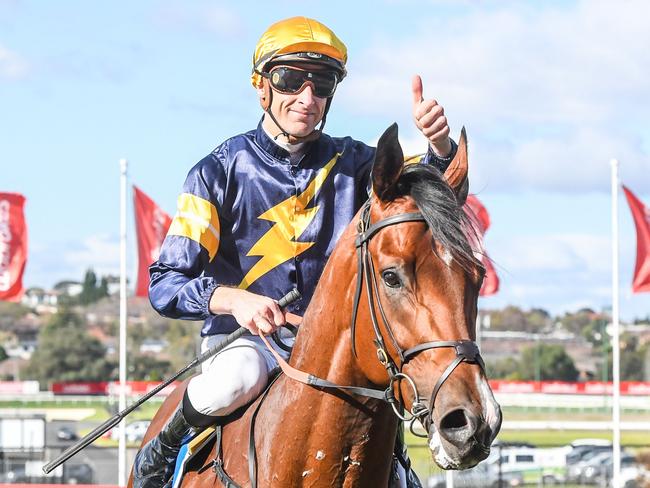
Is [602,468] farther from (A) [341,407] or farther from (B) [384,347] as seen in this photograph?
(B) [384,347]

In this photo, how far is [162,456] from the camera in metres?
4.87

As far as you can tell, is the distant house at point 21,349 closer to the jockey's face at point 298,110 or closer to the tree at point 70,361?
the tree at point 70,361

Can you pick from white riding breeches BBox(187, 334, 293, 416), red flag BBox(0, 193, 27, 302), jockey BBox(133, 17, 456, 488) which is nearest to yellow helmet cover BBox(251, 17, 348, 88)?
jockey BBox(133, 17, 456, 488)

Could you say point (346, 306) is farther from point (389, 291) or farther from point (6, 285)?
point (6, 285)

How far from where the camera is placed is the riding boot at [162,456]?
4727 millimetres

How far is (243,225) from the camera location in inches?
189

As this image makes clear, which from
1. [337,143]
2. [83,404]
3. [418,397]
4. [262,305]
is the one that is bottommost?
[83,404]

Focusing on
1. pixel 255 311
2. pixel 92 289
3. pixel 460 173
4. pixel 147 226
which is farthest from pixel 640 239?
pixel 92 289

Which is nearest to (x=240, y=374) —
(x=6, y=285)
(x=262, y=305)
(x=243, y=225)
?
(x=262, y=305)

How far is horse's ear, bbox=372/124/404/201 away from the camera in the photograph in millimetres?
3854

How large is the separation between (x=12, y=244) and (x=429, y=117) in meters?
14.1

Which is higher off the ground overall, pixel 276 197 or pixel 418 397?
pixel 276 197

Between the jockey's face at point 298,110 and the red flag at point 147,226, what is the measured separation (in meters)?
12.6

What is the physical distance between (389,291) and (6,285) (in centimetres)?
1433
